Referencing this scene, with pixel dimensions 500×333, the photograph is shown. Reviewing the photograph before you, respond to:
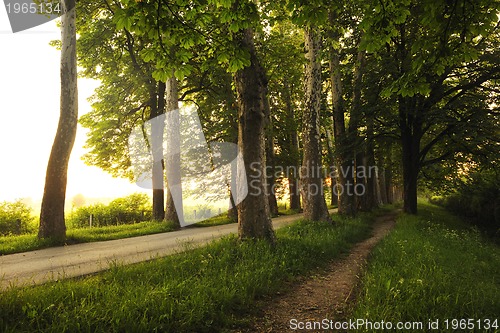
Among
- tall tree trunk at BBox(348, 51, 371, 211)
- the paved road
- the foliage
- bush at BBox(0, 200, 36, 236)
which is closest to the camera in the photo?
the paved road

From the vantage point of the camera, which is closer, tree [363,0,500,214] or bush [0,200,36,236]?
tree [363,0,500,214]

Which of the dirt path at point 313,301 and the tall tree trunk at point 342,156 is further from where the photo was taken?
the tall tree trunk at point 342,156

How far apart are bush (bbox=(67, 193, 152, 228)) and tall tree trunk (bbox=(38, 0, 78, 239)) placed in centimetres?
788

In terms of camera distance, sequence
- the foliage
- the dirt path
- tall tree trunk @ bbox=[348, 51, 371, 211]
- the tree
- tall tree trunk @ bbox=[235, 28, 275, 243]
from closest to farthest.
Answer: the dirt path < the tree < tall tree trunk @ bbox=[235, 28, 275, 243] < tall tree trunk @ bbox=[348, 51, 371, 211] < the foliage

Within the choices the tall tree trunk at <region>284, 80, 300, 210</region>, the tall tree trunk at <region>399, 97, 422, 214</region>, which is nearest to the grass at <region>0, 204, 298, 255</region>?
the tall tree trunk at <region>284, 80, 300, 210</region>

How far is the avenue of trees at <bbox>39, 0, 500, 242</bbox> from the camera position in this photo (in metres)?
4.59

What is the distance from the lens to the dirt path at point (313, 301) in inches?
164

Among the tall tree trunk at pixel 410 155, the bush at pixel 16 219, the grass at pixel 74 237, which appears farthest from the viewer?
the tall tree trunk at pixel 410 155

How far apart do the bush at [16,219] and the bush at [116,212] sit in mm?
2166

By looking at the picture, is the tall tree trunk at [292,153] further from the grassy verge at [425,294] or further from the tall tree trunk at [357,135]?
the grassy verge at [425,294]

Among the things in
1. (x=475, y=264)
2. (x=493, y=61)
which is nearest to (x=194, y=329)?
(x=475, y=264)

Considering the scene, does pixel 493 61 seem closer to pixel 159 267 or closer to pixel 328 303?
pixel 328 303

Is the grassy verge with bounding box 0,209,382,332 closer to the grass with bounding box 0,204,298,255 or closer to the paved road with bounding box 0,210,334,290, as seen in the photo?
the paved road with bounding box 0,210,334,290

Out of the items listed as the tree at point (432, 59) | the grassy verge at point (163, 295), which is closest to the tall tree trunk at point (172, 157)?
the grassy verge at point (163, 295)
